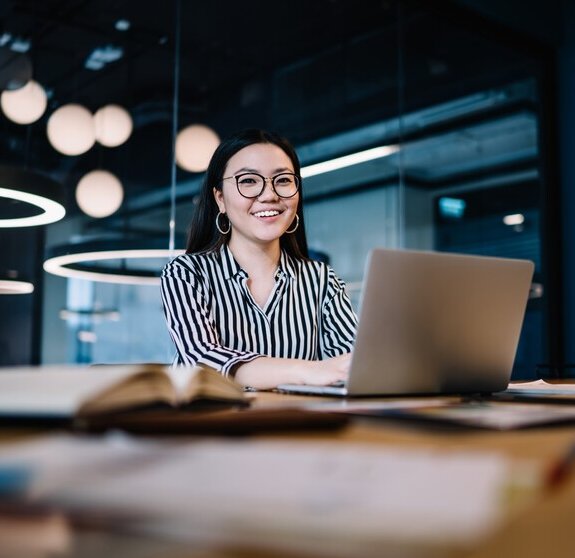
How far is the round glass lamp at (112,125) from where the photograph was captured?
3.32m

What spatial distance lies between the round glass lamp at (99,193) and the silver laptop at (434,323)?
2.12m

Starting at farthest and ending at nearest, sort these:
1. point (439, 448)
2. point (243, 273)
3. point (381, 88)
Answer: point (381, 88), point (243, 273), point (439, 448)

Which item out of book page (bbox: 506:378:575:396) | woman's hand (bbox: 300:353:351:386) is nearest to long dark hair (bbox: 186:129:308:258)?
woman's hand (bbox: 300:353:351:386)

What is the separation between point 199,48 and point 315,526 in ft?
11.8

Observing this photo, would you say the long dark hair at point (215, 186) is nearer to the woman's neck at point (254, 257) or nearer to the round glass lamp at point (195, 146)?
the woman's neck at point (254, 257)

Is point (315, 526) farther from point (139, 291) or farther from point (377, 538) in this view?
point (139, 291)

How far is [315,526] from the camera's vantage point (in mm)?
367

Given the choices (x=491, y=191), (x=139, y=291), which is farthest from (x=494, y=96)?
(x=139, y=291)

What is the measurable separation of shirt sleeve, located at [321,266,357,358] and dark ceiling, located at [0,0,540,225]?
1430 mm

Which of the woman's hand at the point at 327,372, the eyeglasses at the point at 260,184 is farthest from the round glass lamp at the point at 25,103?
the woman's hand at the point at 327,372

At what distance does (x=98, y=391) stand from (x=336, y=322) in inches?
63.1

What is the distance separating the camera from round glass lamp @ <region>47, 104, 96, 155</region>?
10.4 ft

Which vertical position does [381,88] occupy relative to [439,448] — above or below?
above

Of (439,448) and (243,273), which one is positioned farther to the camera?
(243,273)
